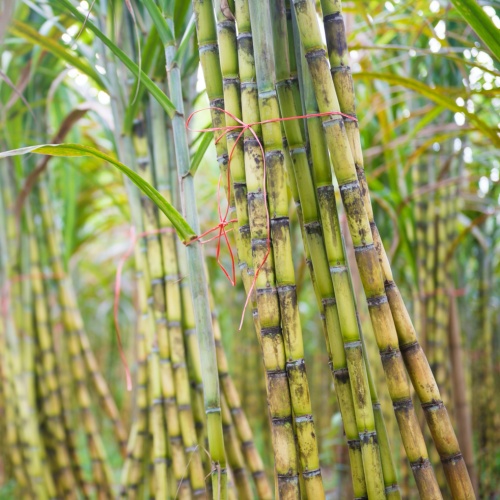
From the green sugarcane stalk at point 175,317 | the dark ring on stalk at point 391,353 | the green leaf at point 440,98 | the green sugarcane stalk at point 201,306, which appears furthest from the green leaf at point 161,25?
the dark ring on stalk at point 391,353

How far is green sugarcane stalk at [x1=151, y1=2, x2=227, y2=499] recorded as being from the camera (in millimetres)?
574

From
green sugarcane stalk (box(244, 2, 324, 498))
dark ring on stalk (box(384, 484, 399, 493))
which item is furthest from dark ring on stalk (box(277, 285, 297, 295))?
dark ring on stalk (box(384, 484, 399, 493))

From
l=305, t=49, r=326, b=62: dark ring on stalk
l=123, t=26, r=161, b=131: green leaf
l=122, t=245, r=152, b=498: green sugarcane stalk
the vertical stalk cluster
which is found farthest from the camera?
the vertical stalk cluster

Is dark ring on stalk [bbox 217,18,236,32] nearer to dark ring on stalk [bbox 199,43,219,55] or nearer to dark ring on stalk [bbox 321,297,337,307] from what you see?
dark ring on stalk [bbox 199,43,219,55]

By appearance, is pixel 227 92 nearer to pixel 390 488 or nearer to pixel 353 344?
pixel 353 344

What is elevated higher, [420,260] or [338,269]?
Result: [420,260]

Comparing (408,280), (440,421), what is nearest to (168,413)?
(440,421)

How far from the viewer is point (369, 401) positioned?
0.51 m

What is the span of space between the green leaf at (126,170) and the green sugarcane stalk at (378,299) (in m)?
0.17

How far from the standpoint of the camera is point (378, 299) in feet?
1.66

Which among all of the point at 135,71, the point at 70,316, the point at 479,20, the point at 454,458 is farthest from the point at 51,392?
the point at 479,20

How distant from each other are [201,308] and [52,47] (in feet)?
1.65

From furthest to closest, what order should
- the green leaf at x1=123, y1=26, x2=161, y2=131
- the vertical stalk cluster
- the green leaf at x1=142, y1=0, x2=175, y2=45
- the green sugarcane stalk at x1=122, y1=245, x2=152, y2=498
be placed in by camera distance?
the vertical stalk cluster
the green sugarcane stalk at x1=122, y1=245, x2=152, y2=498
the green leaf at x1=123, y1=26, x2=161, y2=131
the green leaf at x1=142, y1=0, x2=175, y2=45

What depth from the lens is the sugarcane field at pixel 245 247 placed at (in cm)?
51
